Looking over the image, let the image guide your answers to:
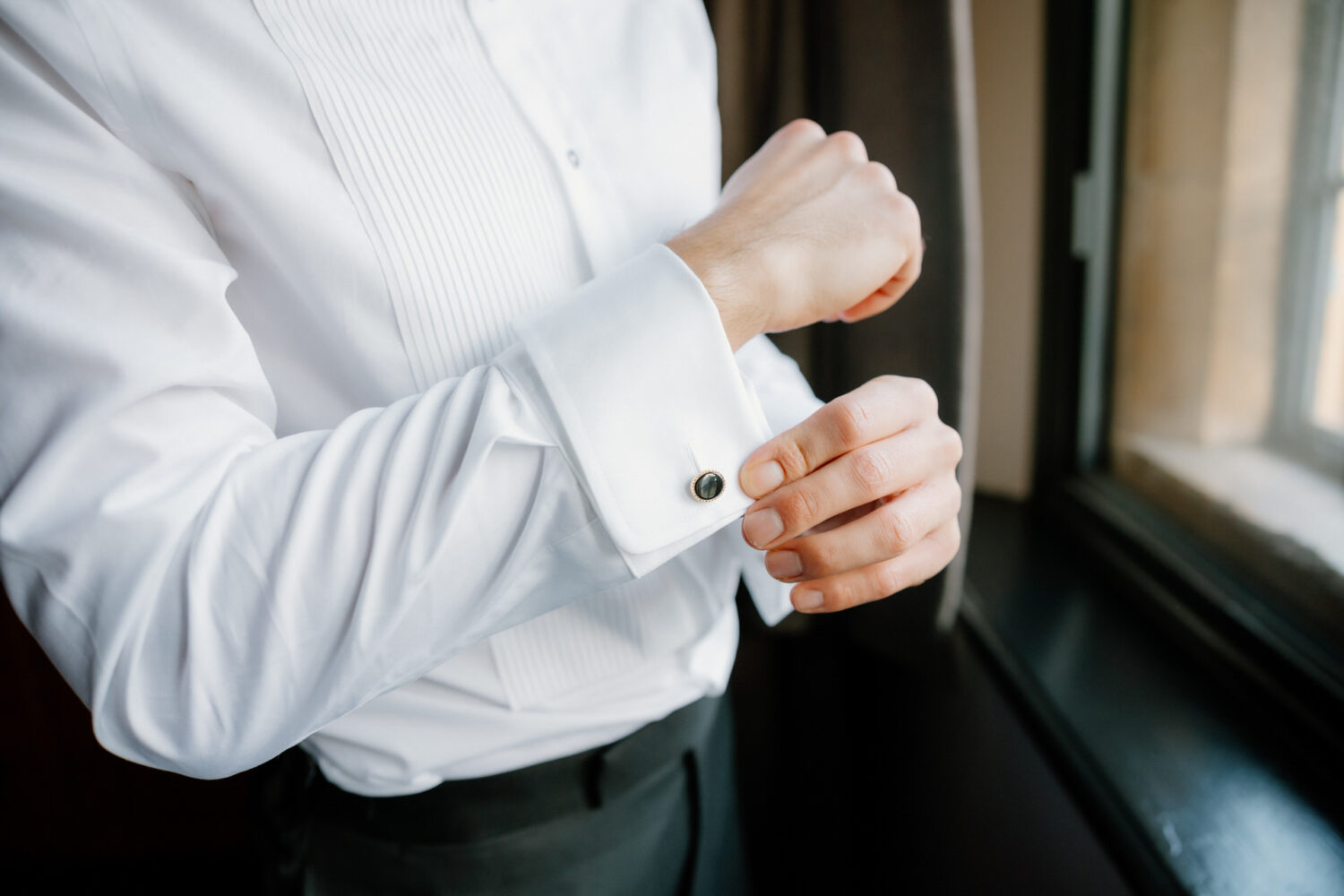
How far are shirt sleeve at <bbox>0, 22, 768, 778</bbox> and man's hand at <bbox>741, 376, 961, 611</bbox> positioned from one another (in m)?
0.04

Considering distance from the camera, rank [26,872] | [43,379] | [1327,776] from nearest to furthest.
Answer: [43,379] → [1327,776] → [26,872]

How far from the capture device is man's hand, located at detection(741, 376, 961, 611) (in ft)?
1.28

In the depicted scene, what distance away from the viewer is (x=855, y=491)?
391mm

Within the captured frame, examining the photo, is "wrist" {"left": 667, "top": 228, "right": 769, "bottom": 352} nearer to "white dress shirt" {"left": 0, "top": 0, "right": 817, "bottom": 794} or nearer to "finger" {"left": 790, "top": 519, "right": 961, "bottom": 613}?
"white dress shirt" {"left": 0, "top": 0, "right": 817, "bottom": 794}

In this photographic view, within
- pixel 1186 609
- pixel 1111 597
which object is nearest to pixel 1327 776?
pixel 1186 609

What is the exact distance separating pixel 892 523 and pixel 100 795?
161 cm

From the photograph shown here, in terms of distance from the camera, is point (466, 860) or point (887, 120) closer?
point (466, 860)

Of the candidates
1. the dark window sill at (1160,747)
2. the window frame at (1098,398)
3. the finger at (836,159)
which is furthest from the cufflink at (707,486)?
the window frame at (1098,398)

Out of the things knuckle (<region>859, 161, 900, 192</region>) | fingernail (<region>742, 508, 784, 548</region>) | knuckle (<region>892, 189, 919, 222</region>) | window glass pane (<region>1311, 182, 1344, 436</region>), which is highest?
knuckle (<region>859, 161, 900, 192</region>)

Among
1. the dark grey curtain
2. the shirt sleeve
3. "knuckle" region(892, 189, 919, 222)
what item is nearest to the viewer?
the shirt sleeve

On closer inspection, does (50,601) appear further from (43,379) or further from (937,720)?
(937,720)

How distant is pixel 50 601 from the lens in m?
0.36

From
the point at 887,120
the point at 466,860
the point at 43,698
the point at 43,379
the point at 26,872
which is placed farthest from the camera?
the point at 26,872

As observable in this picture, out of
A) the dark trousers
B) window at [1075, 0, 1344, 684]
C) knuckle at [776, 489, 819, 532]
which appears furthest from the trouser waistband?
window at [1075, 0, 1344, 684]
